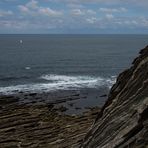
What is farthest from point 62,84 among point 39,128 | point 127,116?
point 127,116

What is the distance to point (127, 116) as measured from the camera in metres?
16.6

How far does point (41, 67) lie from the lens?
11819 cm

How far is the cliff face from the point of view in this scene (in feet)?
49.6

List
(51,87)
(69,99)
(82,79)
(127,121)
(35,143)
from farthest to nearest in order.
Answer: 1. (82,79)
2. (51,87)
3. (69,99)
4. (35,143)
5. (127,121)

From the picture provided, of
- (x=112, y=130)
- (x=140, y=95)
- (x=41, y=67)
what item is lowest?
(x=41, y=67)

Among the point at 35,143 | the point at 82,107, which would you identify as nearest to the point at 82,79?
the point at 82,107

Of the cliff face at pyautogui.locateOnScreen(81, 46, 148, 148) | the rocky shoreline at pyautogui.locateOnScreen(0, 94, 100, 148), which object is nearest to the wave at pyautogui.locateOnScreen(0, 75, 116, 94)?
the rocky shoreline at pyautogui.locateOnScreen(0, 94, 100, 148)

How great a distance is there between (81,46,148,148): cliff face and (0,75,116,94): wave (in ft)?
177

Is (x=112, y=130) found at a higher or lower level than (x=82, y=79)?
higher

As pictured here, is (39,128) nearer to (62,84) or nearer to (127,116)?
(127,116)

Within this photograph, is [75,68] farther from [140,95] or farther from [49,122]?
[140,95]

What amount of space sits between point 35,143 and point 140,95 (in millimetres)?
18566

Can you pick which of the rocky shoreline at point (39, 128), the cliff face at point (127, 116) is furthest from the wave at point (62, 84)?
the cliff face at point (127, 116)

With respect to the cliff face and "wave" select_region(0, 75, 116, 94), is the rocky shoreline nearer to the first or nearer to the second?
the cliff face
